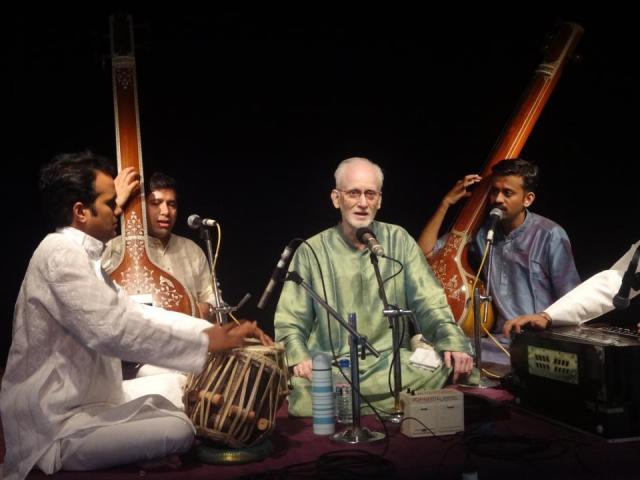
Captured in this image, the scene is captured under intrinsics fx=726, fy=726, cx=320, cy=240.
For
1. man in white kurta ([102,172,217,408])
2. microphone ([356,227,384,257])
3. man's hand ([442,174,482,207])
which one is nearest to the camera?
microphone ([356,227,384,257])

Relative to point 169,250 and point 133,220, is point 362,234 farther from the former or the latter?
point 169,250

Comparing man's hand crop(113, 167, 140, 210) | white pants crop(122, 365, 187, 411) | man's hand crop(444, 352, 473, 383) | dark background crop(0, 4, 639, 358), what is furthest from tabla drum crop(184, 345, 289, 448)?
dark background crop(0, 4, 639, 358)

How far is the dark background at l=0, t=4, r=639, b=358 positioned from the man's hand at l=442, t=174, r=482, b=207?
176 mm

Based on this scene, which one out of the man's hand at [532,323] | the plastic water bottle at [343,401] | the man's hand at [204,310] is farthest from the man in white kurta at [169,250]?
the man's hand at [532,323]

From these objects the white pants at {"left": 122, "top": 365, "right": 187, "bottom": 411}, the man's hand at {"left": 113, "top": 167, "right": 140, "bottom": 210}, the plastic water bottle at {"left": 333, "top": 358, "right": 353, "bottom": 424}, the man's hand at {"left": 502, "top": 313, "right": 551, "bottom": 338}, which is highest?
the man's hand at {"left": 113, "top": 167, "right": 140, "bottom": 210}

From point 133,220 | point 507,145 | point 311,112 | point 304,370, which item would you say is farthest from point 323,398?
point 507,145

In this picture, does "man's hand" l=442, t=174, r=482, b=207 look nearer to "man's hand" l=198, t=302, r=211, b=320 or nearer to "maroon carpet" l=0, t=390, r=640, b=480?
"man's hand" l=198, t=302, r=211, b=320

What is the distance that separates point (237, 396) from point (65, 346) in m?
0.66

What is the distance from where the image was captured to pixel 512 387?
3.54 m

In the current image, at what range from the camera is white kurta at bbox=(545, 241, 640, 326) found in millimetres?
3504

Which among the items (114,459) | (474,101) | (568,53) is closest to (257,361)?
(114,459)

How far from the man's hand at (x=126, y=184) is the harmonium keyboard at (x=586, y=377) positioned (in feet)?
7.08

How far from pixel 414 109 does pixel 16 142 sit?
2.50m

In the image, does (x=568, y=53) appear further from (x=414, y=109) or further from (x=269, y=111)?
(x=269, y=111)
